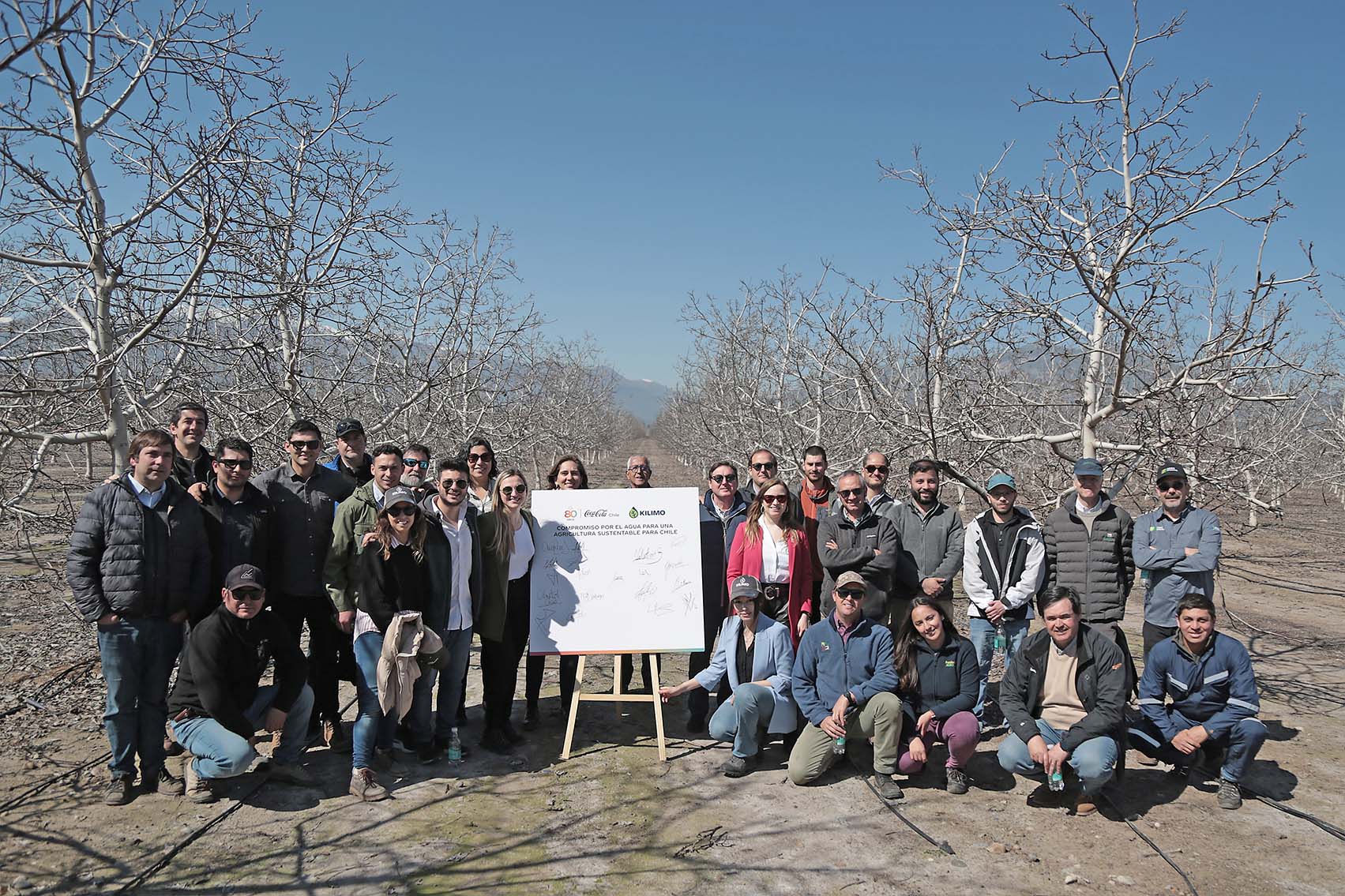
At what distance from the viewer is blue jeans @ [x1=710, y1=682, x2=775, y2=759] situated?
214 inches

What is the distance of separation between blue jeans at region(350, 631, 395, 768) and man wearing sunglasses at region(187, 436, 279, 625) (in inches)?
34.3

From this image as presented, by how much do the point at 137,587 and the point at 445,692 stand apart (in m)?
1.93

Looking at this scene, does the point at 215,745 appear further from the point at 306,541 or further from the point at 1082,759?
the point at 1082,759

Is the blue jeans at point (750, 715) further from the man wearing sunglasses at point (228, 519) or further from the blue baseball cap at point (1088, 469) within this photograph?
the man wearing sunglasses at point (228, 519)

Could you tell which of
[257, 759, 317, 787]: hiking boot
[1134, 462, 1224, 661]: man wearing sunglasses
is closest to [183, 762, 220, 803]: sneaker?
[257, 759, 317, 787]: hiking boot

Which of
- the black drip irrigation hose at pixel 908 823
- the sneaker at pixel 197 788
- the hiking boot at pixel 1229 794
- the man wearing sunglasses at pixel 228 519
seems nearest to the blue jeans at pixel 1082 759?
the hiking boot at pixel 1229 794

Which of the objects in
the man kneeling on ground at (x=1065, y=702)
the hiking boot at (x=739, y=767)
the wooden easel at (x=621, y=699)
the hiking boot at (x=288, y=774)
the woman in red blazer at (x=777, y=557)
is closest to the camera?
the man kneeling on ground at (x=1065, y=702)

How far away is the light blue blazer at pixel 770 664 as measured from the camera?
5605mm

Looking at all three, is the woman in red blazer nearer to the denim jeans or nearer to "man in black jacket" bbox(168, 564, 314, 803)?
the denim jeans

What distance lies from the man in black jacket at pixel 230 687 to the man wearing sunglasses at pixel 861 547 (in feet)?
11.9

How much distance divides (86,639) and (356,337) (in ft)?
15.0

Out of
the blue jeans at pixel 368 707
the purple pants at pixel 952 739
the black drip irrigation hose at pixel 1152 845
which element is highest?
the blue jeans at pixel 368 707

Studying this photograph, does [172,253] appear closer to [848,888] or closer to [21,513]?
[21,513]

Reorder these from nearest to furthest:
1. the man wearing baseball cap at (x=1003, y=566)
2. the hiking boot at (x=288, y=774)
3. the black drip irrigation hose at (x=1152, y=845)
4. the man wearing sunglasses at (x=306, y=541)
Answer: the black drip irrigation hose at (x=1152, y=845), the hiking boot at (x=288, y=774), the man wearing sunglasses at (x=306, y=541), the man wearing baseball cap at (x=1003, y=566)
